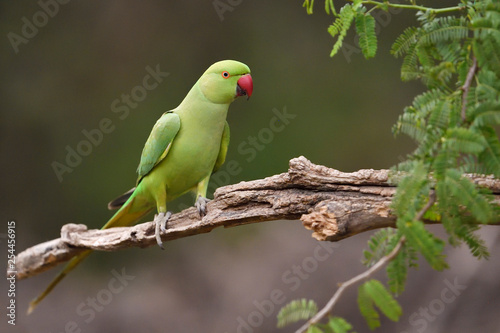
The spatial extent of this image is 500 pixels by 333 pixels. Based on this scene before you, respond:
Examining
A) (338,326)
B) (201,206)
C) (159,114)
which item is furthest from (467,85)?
(159,114)

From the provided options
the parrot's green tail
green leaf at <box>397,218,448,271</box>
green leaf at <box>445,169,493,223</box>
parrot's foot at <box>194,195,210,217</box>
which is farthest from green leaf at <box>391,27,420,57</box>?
the parrot's green tail

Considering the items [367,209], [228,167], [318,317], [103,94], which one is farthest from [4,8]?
[318,317]

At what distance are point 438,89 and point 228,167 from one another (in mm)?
3986

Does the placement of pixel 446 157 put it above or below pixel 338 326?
above

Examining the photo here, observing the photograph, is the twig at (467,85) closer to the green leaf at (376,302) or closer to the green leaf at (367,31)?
the green leaf at (367,31)

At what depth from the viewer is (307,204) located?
2518 mm

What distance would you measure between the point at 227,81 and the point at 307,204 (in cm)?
101

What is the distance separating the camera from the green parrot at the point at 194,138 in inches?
119

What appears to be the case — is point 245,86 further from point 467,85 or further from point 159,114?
point 159,114

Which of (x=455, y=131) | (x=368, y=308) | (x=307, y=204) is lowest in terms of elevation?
(x=368, y=308)

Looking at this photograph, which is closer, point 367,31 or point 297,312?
point 297,312

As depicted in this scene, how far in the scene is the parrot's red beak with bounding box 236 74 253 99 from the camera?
3.00 metres

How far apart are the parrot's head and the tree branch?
659 millimetres

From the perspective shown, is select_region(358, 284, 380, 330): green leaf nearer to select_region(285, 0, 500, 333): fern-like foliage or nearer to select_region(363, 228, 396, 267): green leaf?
select_region(285, 0, 500, 333): fern-like foliage
